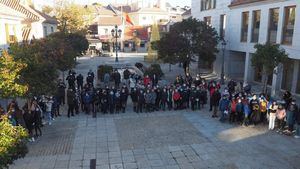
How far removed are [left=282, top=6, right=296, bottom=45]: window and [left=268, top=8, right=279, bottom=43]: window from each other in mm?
990

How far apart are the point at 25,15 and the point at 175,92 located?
1656 centimetres

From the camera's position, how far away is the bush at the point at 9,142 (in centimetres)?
632

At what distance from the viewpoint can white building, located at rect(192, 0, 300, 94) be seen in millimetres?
20781

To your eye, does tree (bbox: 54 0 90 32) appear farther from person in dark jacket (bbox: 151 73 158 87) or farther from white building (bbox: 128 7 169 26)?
white building (bbox: 128 7 169 26)

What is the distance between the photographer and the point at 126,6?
96.4m

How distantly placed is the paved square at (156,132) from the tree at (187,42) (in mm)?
10427

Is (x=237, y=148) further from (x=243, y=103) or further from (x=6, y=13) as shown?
(x=6, y=13)

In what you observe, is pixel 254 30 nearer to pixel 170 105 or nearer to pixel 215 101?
pixel 215 101

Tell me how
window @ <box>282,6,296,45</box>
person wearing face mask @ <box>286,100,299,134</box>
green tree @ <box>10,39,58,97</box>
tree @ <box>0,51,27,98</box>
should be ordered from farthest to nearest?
1. window @ <box>282,6,296,45</box>
2. person wearing face mask @ <box>286,100,299,134</box>
3. green tree @ <box>10,39,58,97</box>
4. tree @ <box>0,51,27,98</box>

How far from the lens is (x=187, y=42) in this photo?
1025 inches

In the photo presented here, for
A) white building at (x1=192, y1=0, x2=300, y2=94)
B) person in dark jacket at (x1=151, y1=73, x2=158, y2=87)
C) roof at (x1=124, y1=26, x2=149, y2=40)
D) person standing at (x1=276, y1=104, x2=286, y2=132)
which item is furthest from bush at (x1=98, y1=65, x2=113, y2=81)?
roof at (x1=124, y1=26, x2=149, y2=40)

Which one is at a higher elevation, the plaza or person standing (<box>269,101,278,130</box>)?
person standing (<box>269,101,278,130</box>)

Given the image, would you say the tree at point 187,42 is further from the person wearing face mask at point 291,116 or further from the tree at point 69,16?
the tree at point 69,16

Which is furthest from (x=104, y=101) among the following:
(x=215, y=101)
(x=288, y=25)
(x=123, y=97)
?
(x=288, y=25)
